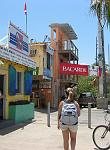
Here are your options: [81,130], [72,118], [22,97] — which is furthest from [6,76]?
[72,118]

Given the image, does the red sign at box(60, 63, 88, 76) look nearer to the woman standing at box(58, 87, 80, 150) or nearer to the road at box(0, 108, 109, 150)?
the road at box(0, 108, 109, 150)

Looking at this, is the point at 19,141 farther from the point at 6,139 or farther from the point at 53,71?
the point at 53,71

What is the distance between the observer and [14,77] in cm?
1925

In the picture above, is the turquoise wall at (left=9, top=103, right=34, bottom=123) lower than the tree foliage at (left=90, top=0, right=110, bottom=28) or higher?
lower

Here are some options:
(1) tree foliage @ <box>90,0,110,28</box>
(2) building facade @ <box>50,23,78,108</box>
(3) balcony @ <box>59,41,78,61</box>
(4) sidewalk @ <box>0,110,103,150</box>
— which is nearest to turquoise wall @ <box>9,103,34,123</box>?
(4) sidewalk @ <box>0,110,103,150</box>

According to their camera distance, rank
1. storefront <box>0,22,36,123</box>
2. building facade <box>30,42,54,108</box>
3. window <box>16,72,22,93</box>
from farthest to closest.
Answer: building facade <box>30,42,54,108</box>, window <box>16,72,22,93</box>, storefront <box>0,22,36,123</box>

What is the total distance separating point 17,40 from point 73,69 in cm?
2074

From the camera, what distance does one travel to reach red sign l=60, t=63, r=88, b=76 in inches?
1545

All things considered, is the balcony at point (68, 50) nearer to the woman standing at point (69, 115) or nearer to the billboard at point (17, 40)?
the billboard at point (17, 40)

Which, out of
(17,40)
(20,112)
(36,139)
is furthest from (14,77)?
(36,139)

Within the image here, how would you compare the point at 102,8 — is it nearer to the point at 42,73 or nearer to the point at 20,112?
the point at 20,112

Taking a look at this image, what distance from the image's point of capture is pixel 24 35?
21.4 m

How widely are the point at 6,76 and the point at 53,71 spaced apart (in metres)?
20.2

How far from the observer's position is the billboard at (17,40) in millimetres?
18672
